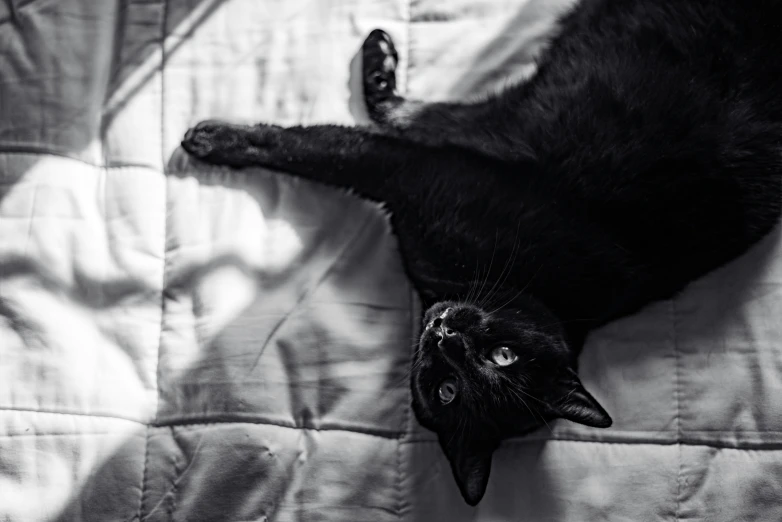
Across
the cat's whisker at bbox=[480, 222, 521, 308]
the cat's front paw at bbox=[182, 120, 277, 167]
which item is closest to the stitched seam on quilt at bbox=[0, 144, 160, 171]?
the cat's front paw at bbox=[182, 120, 277, 167]

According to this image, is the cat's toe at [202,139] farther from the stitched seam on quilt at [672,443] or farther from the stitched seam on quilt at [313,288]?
the stitched seam on quilt at [672,443]

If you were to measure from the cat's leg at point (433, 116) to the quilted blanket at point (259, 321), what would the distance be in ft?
0.16

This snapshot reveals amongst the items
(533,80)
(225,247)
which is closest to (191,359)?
(225,247)

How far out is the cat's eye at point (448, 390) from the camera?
121 cm

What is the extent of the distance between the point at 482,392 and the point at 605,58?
0.67 m

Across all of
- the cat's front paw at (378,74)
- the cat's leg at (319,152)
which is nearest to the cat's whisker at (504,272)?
the cat's leg at (319,152)

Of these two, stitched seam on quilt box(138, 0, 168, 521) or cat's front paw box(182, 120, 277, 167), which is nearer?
stitched seam on quilt box(138, 0, 168, 521)

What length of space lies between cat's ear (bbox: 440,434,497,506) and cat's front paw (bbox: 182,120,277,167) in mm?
662

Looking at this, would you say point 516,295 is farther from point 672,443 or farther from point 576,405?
point 672,443

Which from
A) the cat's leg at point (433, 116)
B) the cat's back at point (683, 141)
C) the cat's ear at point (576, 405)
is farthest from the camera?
the cat's leg at point (433, 116)

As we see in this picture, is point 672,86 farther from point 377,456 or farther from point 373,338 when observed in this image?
point 377,456

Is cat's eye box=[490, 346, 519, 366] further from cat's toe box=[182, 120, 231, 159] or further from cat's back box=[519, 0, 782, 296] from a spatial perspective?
cat's toe box=[182, 120, 231, 159]

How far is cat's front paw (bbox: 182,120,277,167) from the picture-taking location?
1362 millimetres

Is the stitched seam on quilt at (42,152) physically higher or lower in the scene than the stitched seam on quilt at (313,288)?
higher
